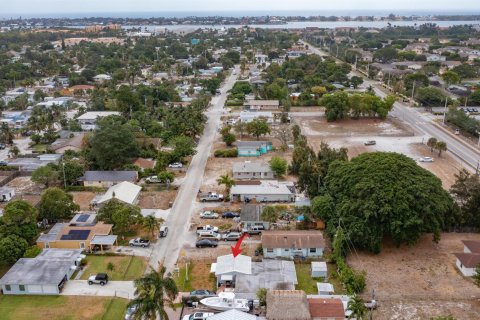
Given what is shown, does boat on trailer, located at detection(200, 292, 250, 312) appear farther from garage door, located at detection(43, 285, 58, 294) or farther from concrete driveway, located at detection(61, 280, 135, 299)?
garage door, located at detection(43, 285, 58, 294)

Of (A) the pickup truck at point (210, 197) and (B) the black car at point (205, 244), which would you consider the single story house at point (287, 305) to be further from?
(A) the pickup truck at point (210, 197)

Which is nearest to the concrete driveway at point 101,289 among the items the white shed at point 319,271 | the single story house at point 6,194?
the white shed at point 319,271

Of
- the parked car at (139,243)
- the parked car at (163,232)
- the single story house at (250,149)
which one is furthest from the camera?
the single story house at (250,149)

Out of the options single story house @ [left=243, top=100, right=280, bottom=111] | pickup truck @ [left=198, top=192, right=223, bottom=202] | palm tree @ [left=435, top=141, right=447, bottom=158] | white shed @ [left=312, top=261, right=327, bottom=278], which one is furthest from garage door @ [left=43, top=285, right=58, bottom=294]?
single story house @ [left=243, top=100, right=280, bottom=111]

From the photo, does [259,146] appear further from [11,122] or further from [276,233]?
[11,122]

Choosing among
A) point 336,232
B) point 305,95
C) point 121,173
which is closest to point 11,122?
point 121,173

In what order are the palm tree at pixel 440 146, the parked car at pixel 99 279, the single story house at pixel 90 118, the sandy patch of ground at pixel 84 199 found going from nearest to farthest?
the parked car at pixel 99 279 < the sandy patch of ground at pixel 84 199 < the palm tree at pixel 440 146 < the single story house at pixel 90 118

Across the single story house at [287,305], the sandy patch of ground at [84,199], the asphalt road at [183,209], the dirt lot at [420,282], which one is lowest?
the sandy patch of ground at [84,199]
